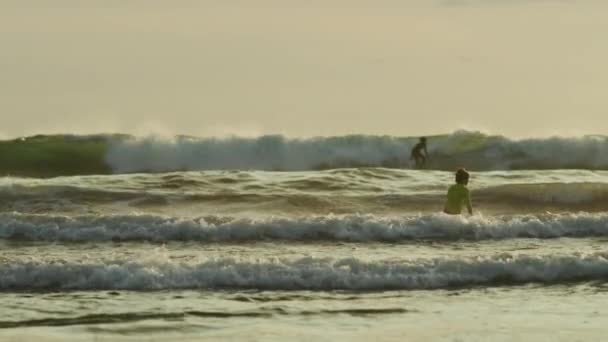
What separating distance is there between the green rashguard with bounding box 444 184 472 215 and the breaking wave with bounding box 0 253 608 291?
4.64 metres

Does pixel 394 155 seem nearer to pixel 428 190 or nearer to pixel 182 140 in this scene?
pixel 182 140

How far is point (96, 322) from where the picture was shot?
33.0 ft

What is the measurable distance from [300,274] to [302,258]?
522mm

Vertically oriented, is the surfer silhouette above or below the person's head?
above

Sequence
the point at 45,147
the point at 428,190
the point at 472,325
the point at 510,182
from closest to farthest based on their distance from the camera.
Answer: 1. the point at 472,325
2. the point at 428,190
3. the point at 510,182
4. the point at 45,147

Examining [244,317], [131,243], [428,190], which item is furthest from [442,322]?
[428,190]

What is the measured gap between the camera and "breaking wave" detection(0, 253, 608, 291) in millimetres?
11906

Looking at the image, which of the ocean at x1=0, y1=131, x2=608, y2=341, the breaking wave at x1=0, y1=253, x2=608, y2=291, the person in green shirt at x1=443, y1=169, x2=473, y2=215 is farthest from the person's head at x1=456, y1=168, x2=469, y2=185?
the breaking wave at x1=0, y1=253, x2=608, y2=291

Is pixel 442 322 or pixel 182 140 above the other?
pixel 182 140

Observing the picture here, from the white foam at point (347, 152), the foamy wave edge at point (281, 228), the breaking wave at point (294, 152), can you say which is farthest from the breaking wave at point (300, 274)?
the white foam at point (347, 152)

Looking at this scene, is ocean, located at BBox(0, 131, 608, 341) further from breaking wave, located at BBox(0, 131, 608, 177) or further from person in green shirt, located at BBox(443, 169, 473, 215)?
breaking wave, located at BBox(0, 131, 608, 177)

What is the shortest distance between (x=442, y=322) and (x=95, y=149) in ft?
88.6

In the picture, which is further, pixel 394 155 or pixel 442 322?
pixel 394 155

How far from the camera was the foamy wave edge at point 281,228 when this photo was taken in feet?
52.1
